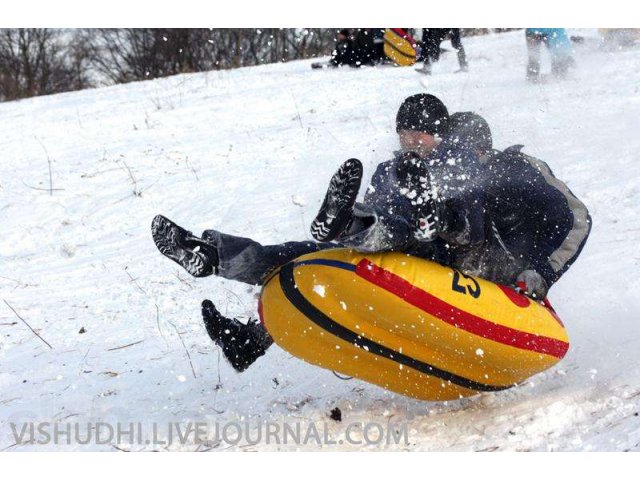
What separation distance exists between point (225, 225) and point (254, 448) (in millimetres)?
3194

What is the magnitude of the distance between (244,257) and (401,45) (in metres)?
7.23

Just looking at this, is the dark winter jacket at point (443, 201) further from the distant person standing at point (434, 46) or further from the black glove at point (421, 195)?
the distant person standing at point (434, 46)

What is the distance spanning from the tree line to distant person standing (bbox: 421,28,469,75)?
7538 mm

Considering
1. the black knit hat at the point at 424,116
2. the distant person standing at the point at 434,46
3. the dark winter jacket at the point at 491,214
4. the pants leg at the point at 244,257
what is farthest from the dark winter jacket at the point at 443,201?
the distant person standing at the point at 434,46

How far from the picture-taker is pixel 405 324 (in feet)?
9.98

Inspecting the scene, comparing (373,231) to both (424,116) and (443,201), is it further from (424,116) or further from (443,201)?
(424,116)

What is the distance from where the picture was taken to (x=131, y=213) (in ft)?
20.9

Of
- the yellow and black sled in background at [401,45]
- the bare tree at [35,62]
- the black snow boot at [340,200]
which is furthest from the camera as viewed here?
the bare tree at [35,62]

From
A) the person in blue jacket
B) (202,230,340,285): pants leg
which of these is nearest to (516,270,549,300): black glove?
the person in blue jacket

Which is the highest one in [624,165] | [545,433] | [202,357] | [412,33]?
[412,33]

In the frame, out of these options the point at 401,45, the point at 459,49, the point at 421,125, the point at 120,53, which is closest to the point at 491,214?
the point at 421,125

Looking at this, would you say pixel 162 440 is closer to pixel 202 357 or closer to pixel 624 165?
pixel 202 357

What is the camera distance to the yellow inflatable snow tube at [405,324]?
3.04 meters
